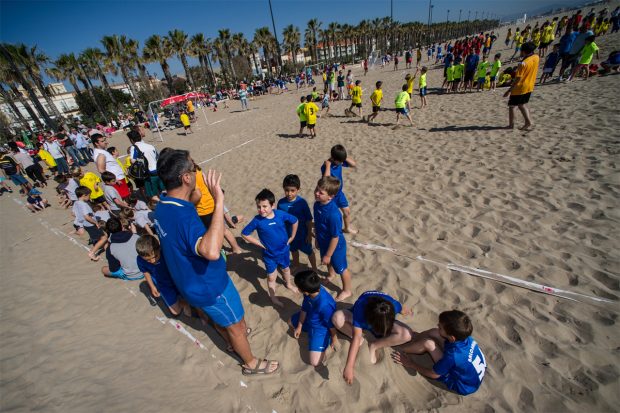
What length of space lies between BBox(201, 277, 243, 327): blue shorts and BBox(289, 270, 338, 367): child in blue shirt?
607 millimetres

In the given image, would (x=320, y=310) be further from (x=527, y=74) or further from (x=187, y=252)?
(x=527, y=74)

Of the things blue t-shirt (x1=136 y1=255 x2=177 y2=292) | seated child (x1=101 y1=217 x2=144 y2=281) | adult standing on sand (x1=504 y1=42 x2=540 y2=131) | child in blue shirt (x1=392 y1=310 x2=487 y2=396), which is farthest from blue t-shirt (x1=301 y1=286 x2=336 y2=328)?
adult standing on sand (x1=504 y1=42 x2=540 y2=131)

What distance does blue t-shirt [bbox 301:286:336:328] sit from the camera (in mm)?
2631

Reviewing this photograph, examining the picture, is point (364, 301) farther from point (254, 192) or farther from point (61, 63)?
point (61, 63)

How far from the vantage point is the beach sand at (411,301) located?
2410 mm

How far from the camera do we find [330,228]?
10.1ft

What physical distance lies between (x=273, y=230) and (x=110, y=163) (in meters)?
5.34

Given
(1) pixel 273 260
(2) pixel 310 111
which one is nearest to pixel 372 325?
(1) pixel 273 260

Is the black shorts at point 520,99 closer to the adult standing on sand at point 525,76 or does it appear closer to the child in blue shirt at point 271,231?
the adult standing on sand at point 525,76

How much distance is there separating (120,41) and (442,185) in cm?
4090

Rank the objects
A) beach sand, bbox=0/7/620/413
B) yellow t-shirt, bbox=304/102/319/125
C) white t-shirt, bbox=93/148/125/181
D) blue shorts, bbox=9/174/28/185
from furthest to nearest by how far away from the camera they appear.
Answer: blue shorts, bbox=9/174/28/185 < yellow t-shirt, bbox=304/102/319/125 < white t-shirt, bbox=93/148/125/181 < beach sand, bbox=0/7/620/413

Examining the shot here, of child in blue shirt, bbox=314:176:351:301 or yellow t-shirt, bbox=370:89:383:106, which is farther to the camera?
yellow t-shirt, bbox=370:89:383:106

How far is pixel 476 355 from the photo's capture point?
87.5 inches

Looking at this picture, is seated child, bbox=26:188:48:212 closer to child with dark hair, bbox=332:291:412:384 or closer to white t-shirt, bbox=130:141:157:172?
white t-shirt, bbox=130:141:157:172
